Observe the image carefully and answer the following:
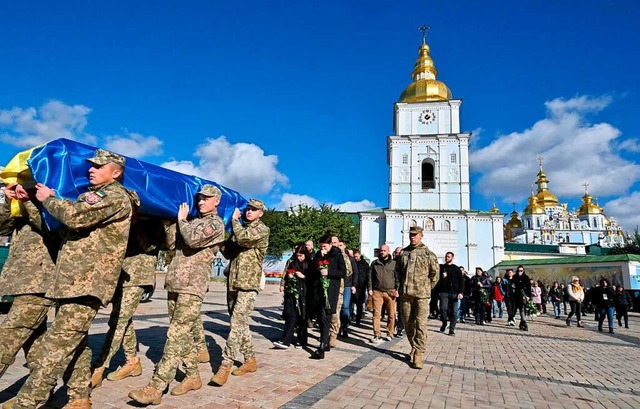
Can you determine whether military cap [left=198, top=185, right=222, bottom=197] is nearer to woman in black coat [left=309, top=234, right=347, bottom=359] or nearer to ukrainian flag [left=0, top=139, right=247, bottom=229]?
ukrainian flag [left=0, top=139, right=247, bottom=229]

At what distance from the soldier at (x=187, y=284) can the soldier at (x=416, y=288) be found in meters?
3.19

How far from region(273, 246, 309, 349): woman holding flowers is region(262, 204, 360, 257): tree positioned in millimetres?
33777

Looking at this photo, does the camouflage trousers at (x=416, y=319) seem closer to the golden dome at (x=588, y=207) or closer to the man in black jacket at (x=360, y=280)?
the man in black jacket at (x=360, y=280)

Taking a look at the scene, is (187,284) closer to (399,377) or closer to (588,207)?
(399,377)

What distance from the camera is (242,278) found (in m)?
4.57

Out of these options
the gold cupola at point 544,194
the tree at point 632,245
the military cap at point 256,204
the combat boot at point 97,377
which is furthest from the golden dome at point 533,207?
the combat boot at point 97,377

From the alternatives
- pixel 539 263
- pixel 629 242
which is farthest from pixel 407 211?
pixel 629 242

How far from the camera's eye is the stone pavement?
3918mm

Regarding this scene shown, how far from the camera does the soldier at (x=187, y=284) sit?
11.7 feet

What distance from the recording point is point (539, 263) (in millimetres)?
31094

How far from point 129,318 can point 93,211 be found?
68.6 inches

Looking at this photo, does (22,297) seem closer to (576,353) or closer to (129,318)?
(129,318)

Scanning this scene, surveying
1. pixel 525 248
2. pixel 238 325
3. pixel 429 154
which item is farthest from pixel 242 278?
pixel 525 248

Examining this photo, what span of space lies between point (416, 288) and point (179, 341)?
356 centimetres
